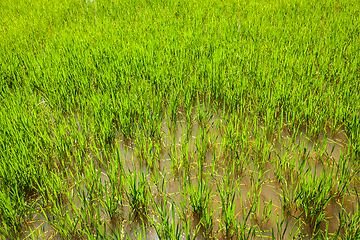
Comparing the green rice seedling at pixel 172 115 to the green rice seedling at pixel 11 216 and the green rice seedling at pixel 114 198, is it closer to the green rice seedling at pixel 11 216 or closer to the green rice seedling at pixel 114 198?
the green rice seedling at pixel 114 198

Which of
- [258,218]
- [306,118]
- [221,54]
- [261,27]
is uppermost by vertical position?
[261,27]

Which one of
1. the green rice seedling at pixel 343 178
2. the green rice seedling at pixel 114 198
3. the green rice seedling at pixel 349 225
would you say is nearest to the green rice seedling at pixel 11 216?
the green rice seedling at pixel 114 198

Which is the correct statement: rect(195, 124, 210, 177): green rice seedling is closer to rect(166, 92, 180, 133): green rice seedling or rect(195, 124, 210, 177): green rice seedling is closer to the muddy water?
the muddy water

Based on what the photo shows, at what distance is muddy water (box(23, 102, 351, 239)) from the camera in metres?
1.18

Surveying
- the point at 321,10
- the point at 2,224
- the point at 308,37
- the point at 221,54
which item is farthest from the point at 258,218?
the point at 321,10

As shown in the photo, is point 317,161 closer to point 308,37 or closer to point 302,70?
point 302,70

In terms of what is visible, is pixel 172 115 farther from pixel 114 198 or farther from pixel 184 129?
pixel 114 198

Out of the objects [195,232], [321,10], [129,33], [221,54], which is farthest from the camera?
[321,10]

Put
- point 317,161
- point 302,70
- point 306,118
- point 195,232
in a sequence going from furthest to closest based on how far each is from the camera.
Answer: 1. point 302,70
2. point 306,118
3. point 317,161
4. point 195,232

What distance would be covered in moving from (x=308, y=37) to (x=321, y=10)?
1.59 m

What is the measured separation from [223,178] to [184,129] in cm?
44

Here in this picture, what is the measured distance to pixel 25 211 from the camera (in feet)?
4.12

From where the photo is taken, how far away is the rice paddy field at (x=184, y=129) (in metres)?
1.19

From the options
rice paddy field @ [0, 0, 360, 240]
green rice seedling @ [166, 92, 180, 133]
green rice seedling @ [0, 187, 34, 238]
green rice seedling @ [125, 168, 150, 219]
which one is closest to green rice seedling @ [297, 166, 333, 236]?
rice paddy field @ [0, 0, 360, 240]
